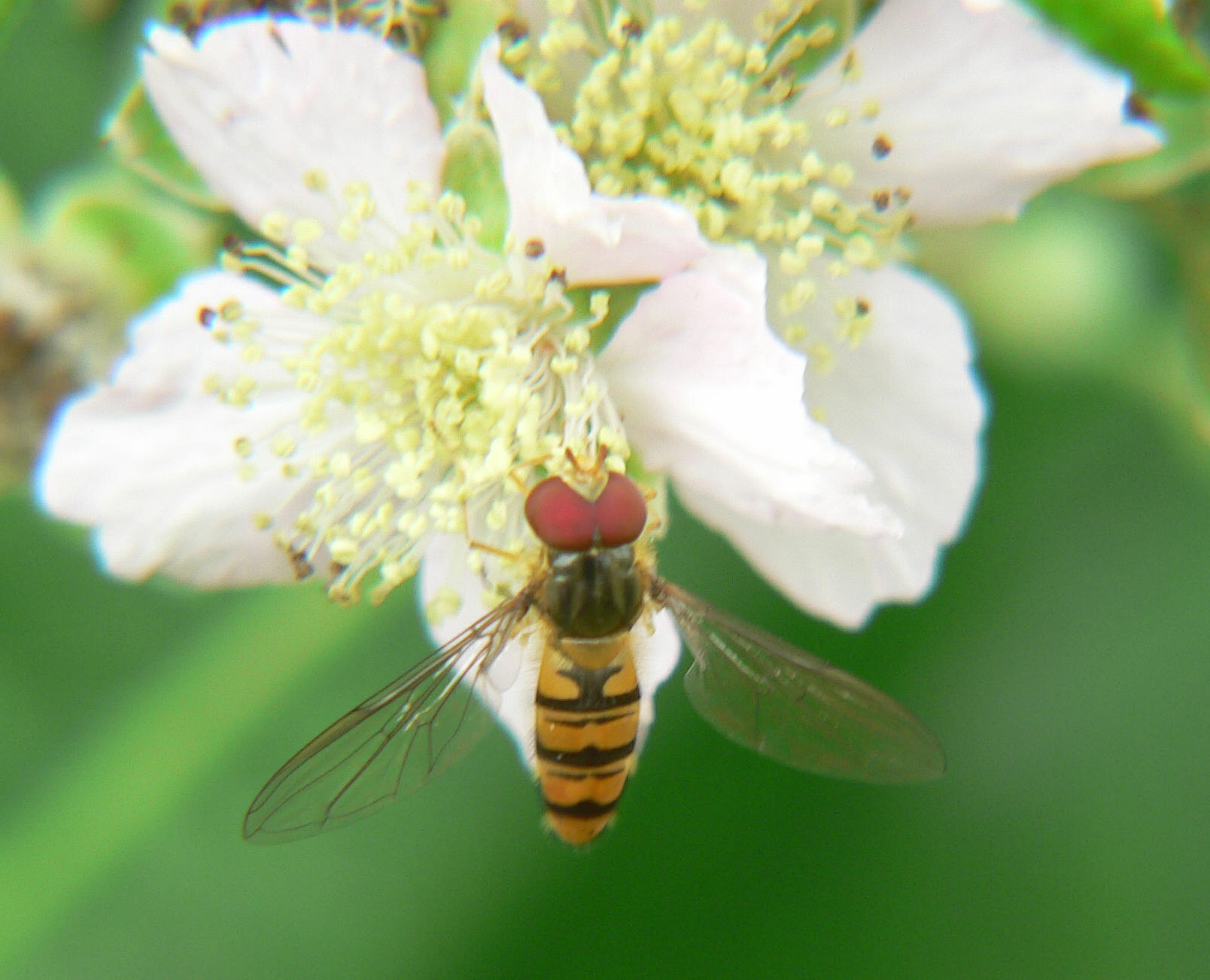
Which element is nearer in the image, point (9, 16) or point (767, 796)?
point (9, 16)

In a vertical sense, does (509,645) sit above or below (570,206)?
below

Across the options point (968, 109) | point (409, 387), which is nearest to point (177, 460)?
point (409, 387)

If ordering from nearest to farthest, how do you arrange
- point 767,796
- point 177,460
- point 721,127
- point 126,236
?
point 721,127
point 177,460
point 126,236
point 767,796

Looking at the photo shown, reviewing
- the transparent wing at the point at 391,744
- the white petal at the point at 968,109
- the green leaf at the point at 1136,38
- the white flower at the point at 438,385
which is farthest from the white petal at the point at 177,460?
the green leaf at the point at 1136,38

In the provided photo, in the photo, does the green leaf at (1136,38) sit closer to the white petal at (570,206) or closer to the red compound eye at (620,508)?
the white petal at (570,206)

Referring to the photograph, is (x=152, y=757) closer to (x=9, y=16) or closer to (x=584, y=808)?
(x=584, y=808)

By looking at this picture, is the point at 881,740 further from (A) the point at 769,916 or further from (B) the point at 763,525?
(A) the point at 769,916

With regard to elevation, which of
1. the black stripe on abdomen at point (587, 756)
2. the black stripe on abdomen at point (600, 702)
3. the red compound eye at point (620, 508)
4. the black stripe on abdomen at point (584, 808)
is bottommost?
the black stripe on abdomen at point (584, 808)

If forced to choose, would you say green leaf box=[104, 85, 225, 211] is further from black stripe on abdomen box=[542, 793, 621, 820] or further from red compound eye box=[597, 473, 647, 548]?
black stripe on abdomen box=[542, 793, 621, 820]
